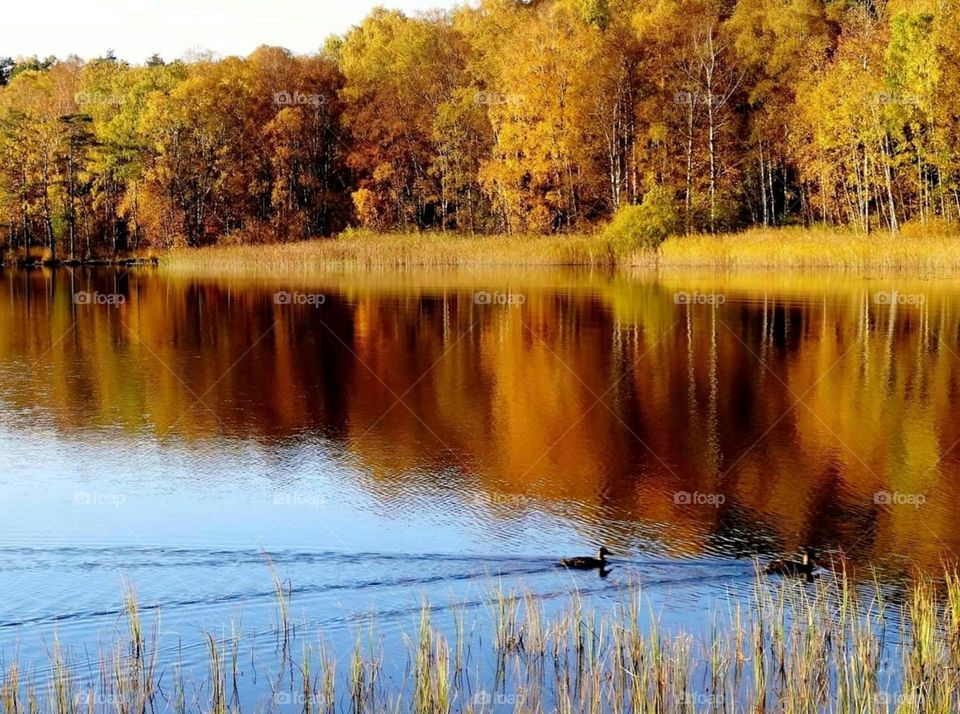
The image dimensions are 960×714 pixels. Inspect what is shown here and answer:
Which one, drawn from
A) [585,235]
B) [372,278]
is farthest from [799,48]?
[372,278]

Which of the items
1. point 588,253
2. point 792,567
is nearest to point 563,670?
point 792,567

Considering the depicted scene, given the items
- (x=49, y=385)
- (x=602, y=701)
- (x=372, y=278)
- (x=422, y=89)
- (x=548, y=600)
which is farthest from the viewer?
(x=422, y=89)

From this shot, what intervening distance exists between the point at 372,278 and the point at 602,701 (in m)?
41.8

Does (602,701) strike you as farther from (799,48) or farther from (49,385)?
(799,48)

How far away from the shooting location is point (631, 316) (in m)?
28.0
